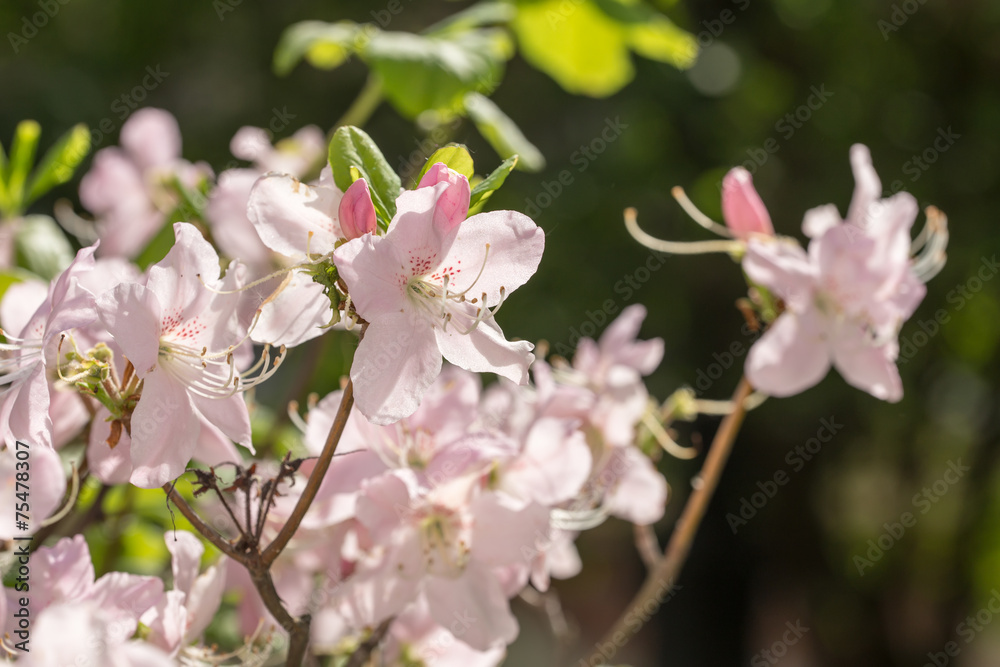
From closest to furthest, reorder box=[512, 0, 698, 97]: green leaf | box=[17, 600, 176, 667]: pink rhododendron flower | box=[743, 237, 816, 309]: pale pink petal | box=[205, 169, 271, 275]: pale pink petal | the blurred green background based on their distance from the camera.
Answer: box=[17, 600, 176, 667]: pink rhododendron flower, box=[743, 237, 816, 309]: pale pink petal, box=[205, 169, 271, 275]: pale pink petal, box=[512, 0, 698, 97]: green leaf, the blurred green background

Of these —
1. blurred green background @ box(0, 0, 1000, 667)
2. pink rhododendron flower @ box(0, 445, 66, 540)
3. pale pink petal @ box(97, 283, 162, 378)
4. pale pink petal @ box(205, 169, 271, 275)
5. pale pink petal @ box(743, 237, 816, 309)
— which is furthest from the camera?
blurred green background @ box(0, 0, 1000, 667)

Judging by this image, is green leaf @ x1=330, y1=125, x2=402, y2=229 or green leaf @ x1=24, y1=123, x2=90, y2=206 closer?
green leaf @ x1=330, y1=125, x2=402, y2=229

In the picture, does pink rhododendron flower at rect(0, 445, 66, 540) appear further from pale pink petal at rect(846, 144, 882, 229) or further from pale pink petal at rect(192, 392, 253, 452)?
pale pink petal at rect(846, 144, 882, 229)

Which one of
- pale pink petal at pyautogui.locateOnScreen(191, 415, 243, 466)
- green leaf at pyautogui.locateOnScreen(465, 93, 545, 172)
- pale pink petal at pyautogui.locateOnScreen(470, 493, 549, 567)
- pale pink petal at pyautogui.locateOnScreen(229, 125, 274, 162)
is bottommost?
pale pink petal at pyautogui.locateOnScreen(229, 125, 274, 162)

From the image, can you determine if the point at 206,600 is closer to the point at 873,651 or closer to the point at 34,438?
the point at 34,438

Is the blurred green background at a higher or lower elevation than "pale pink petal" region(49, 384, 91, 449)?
lower

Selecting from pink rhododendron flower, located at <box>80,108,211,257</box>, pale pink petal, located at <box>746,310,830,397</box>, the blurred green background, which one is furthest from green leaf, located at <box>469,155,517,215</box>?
the blurred green background

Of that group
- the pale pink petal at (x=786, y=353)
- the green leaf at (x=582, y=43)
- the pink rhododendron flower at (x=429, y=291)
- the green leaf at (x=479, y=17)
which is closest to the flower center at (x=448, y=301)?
the pink rhododendron flower at (x=429, y=291)
